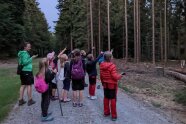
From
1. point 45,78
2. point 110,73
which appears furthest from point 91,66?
point 45,78

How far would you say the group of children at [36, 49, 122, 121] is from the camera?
414 inches

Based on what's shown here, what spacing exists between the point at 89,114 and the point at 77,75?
140 centimetres

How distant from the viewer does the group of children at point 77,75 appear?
10.5m

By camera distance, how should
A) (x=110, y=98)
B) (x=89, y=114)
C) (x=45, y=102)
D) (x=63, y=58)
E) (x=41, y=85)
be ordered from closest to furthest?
(x=41, y=85), (x=45, y=102), (x=110, y=98), (x=89, y=114), (x=63, y=58)

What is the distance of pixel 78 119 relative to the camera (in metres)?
10.6

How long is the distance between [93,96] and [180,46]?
169 ft

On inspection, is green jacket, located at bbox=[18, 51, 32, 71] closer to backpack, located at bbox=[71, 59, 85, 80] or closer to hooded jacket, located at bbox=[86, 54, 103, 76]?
backpack, located at bbox=[71, 59, 85, 80]

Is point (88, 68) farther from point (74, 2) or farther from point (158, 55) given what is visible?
point (74, 2)

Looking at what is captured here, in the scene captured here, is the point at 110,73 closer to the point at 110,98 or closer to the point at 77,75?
the point at 110,98

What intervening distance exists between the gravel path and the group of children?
30cm

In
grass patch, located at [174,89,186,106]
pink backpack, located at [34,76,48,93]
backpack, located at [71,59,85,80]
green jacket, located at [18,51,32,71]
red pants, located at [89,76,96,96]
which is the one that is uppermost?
green jacket, located at [18,51,32,71]

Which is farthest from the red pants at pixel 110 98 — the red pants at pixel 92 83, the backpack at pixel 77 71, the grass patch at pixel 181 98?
the grass patch at pixel 181 98

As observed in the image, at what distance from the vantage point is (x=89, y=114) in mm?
11250

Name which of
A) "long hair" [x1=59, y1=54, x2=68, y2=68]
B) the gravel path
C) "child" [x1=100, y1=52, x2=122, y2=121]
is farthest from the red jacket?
"long hair" [x1=59, y1=54, x2=68, y2=68]
